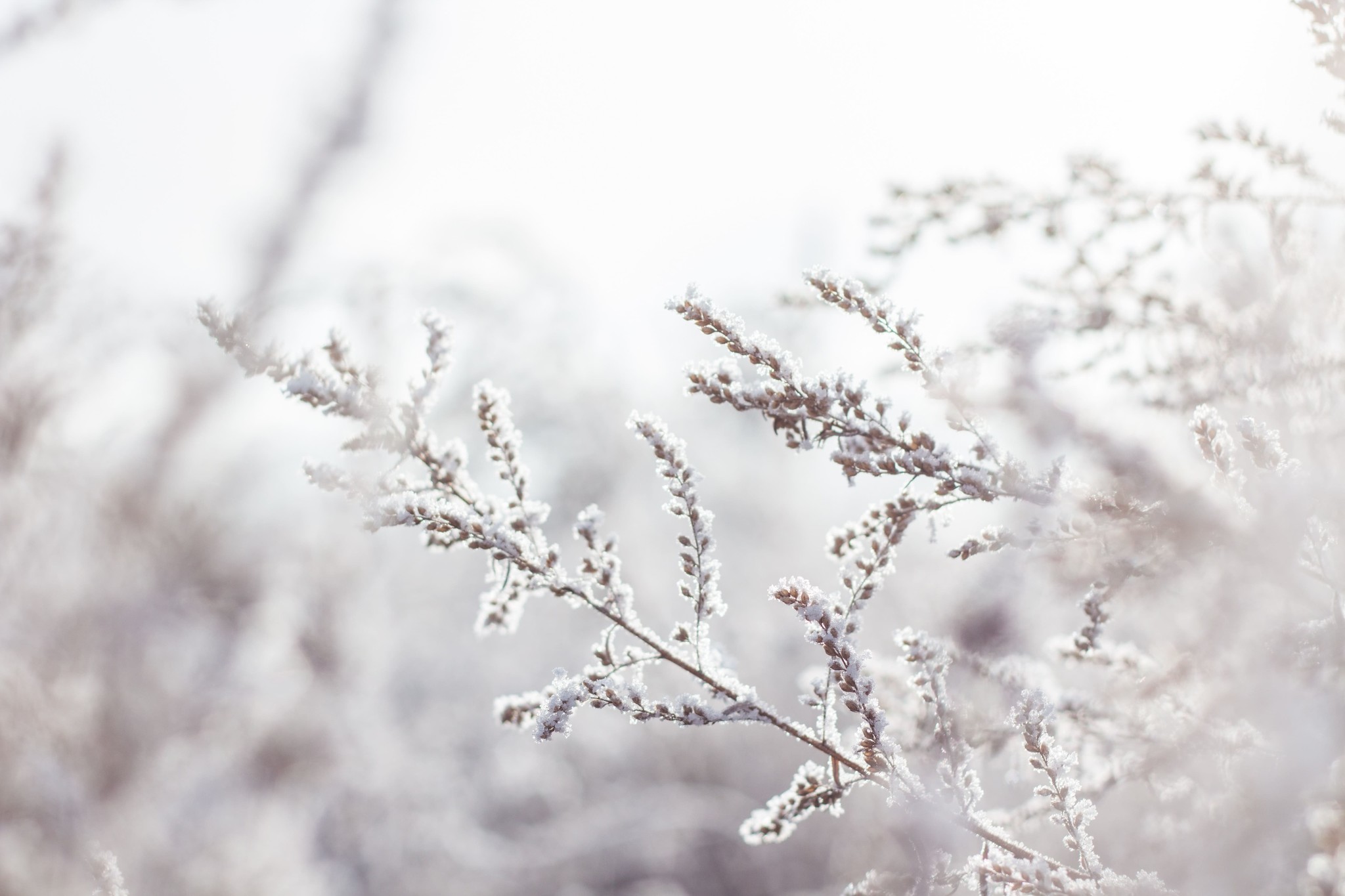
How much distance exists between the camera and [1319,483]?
1.29 m

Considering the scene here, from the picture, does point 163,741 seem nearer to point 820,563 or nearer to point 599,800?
point 599,800

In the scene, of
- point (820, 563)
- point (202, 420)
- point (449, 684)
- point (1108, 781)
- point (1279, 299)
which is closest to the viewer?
point (1108, 781)

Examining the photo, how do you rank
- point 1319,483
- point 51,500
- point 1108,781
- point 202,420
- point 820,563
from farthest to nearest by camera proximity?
point 820,563 < point 202,420 < point 51,500 < point 1108,781 < point 1319,483

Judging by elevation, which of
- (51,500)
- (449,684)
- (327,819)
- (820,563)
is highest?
(820,563)

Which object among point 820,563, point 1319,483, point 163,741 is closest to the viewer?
point 1319,483

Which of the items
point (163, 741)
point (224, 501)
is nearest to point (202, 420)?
point (224, 501)

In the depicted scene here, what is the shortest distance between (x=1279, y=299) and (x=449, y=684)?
9.34 meters

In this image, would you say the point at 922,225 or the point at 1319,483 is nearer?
the point at 1319,483

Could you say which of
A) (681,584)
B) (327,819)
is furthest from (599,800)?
(681,584)

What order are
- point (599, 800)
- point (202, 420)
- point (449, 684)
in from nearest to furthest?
point (202, 420) → point (599, 800) → point (449, 684)

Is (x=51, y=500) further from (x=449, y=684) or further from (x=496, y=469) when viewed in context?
(x=449, y=684)

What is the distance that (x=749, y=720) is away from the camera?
1348mm

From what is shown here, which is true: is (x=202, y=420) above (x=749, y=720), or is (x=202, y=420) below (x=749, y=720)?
above

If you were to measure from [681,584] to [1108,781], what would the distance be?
4.04 feet
